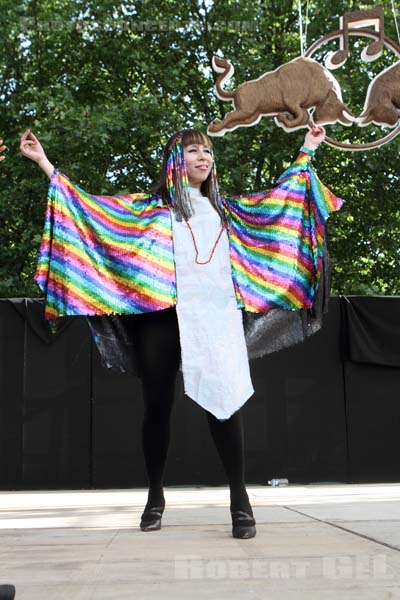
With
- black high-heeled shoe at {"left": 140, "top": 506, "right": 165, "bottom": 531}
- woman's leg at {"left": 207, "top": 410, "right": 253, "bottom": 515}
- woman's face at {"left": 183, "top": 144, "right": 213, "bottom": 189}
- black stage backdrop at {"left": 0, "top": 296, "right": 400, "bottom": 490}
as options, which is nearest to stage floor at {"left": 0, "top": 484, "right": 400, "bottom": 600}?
black high-heeled shoe at {"left": 140, "top": 506, "right": 165, "bottom": 531}

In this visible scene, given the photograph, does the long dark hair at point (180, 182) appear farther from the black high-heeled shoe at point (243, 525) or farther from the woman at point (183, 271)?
the black high-heeled shoe at point (243, 525)

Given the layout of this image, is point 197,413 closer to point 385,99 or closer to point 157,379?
point 385,99

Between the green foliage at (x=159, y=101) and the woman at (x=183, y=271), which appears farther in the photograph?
the green foliage at (x=159, y=101)

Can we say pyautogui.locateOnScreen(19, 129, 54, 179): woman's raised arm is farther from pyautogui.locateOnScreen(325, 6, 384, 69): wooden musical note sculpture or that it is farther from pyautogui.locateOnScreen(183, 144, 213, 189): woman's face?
pyautogui.locateOnScreen(325, 6, 384, 69): wooden musical note sculpture

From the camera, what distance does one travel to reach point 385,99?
618 cm

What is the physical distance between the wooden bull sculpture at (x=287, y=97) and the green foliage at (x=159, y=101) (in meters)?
5.70

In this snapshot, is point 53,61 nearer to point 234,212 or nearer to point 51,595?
point 234,212

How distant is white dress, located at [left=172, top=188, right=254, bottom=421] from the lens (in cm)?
308

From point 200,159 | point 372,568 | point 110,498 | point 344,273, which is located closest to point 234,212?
point 200,159

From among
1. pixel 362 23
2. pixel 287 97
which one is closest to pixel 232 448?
pixel 287 97

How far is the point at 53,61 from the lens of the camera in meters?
13.5

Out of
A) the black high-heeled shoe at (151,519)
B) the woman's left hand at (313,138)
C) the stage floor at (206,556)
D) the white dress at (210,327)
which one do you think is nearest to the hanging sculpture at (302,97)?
the woman's left hand at (313,138)

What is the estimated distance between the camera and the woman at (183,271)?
10.2 feet

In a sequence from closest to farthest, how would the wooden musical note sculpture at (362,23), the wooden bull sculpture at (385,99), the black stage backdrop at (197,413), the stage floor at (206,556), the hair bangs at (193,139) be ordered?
the stage floor at (206,556), the hair bangs at (193,139), the wooden bull sculpture at (385,99), the wooden musical note sculpture at (362,23), the black stage backdrop at (197,413)
